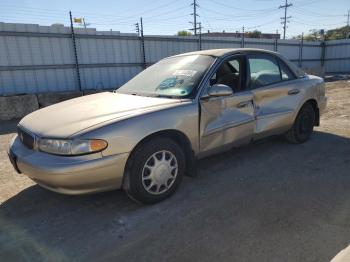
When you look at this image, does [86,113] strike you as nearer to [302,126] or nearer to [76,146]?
[76,146]

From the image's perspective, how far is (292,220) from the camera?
111 inches

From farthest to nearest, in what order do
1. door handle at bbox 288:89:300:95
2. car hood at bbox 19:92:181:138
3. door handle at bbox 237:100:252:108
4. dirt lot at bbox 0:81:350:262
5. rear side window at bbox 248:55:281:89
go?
door handle at bbox 288:89:300:95
rear side window at bbox 248:55:281:89
door handle at bbox 237:100:252:108
car hood at bbox 19:92:181:138
dirt lot at bbox 0:81:350:262

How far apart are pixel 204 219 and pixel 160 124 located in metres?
1.01

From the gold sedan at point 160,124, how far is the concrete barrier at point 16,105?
565cm

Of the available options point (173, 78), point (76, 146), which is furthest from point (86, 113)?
point (173, 78)

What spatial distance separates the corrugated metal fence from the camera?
9609mm

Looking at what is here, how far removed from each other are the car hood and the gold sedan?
1cm

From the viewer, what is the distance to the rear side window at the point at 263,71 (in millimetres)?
4141

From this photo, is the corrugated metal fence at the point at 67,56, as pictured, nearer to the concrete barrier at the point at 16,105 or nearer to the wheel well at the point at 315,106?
the concrete barrier at the point at 16,105

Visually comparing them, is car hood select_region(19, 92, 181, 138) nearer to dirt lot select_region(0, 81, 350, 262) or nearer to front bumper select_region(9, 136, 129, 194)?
front bumper select_region(9, 136, 129, 194)

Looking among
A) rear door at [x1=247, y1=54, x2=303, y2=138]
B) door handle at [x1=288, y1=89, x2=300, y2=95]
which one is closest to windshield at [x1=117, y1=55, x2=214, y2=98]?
rear door at [x1=247, y1=54, x2=303, y2=138]

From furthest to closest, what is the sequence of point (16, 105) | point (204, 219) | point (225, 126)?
1. point (16, 105)
2. point (225, 126)
3. point (204, 219)

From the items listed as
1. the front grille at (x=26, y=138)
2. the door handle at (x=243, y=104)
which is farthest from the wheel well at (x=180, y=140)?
the front grille at (x=26, y=138)

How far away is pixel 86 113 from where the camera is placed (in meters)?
3.14
